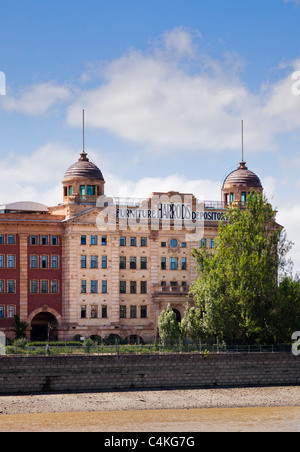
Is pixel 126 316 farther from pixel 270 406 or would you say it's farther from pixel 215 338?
pixel 270 406

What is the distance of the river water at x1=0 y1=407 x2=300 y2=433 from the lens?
62812mm

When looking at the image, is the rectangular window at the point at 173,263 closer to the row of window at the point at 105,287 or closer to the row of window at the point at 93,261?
the row of window at the point at 105,287

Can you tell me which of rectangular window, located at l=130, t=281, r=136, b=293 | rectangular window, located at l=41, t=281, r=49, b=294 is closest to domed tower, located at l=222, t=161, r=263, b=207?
rectangular window, located at l=130, t=281, r=136, b=293

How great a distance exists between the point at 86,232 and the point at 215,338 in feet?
80.1

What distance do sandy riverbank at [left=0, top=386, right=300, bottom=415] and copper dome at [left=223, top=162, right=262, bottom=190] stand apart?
40.7m

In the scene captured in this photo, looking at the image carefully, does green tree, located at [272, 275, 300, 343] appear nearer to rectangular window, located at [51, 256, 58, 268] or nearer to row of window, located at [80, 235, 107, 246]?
row of window, located at [80, 235, 107, 246]

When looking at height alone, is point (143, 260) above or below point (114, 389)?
above

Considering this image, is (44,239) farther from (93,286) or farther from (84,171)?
(84,171)

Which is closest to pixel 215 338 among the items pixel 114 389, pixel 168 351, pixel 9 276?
pixel 168 351

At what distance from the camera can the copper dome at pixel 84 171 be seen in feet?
358

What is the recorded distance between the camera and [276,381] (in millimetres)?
82938

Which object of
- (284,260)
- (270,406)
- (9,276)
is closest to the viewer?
(270,406)

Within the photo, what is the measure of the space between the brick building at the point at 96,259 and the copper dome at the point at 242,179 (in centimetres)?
558

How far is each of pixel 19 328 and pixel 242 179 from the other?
32.8m
